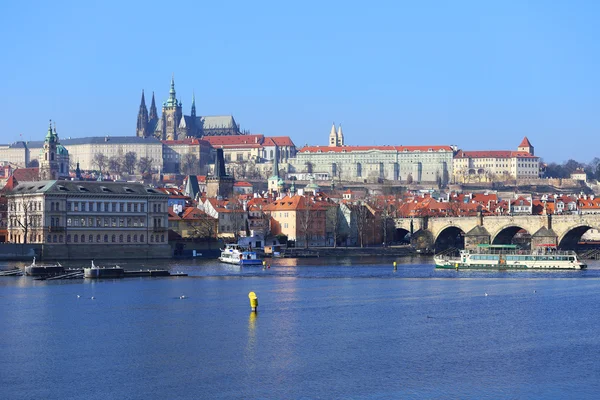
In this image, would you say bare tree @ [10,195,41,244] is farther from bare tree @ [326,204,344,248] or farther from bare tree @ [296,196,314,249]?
bare tree @ [326,204,344,248]

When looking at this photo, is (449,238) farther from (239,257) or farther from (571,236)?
(239,257)

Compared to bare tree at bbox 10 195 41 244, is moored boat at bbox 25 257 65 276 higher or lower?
lower

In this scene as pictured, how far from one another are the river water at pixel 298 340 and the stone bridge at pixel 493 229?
27.9 metres

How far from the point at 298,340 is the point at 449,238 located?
63.2m

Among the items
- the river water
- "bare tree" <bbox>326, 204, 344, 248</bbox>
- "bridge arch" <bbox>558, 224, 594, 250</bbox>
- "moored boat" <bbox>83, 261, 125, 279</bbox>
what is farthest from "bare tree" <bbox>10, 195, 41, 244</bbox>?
"bridge arch" <bbox>558, 224, 594, 250</bbox>

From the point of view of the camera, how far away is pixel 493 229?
89.1 m

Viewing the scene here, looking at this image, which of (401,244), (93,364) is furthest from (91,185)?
(93,364)

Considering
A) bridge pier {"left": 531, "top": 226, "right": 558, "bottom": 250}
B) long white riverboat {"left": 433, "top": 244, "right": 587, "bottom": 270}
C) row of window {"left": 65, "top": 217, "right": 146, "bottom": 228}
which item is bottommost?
long white riverboat {"left": 433, "top": 244, "right": 587, "bottom": 270}

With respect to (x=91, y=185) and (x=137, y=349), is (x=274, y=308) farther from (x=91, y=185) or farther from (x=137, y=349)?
(x=91, y=185)

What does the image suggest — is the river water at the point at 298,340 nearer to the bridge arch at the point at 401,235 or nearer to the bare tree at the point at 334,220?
the bare tree at the point at 334,220

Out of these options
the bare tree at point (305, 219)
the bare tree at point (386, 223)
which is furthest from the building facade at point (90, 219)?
the bare tree at point (386, 223)

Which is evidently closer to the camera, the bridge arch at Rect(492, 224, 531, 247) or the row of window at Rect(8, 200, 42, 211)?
the row of window at Rect(8, 200, 42, 211)

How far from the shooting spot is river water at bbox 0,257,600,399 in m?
28.7

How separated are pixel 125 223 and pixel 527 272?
80.8 ft
